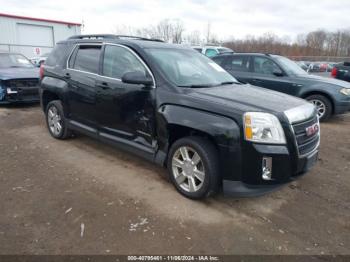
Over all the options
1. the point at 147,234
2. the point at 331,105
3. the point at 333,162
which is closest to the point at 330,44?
the point at 331,105

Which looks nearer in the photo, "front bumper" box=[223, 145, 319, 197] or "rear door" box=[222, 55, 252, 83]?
"front bumper" box=[223, 145, 319, 197]

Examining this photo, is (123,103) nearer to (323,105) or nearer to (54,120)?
(54,120)

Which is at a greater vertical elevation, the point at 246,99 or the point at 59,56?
the point at 59,56

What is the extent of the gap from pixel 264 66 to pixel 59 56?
17.4 feet

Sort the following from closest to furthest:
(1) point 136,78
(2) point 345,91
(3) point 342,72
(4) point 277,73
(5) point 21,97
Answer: (1) point 136,78, (2) point 345,91, (4) point 277,73, (5) point 21,97, (3) point 342,72

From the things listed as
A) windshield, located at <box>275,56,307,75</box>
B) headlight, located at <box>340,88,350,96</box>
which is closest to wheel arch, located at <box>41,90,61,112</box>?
windshield, located at <box>275,56,307,75</box>

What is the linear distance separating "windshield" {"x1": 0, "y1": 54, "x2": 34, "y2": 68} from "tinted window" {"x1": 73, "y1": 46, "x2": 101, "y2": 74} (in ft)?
17.6

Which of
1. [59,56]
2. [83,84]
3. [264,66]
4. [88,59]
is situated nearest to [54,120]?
[59,56]

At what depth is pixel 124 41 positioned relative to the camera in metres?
4.27

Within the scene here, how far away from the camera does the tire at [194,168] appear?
327 centimetres

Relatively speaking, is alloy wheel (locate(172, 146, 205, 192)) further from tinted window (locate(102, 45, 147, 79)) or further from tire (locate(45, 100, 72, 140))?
tire (locate(45, 100, 72, 140))

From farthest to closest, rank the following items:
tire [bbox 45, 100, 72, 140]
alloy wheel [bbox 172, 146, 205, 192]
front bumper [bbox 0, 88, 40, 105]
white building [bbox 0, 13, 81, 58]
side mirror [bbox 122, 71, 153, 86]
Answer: white building [bbox 0, 13, 81, 58], front bumper [bbox 0, 88, 40, 105], tire [bbox 45, 100, 72, 140], side mirror [bbox 122, 71, 153, 86], alloy wheel [bbox 172, 146, 205, 192]

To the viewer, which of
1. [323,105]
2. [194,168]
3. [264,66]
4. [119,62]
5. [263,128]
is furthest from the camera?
[264,66]

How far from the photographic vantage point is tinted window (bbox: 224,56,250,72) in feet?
27.7
